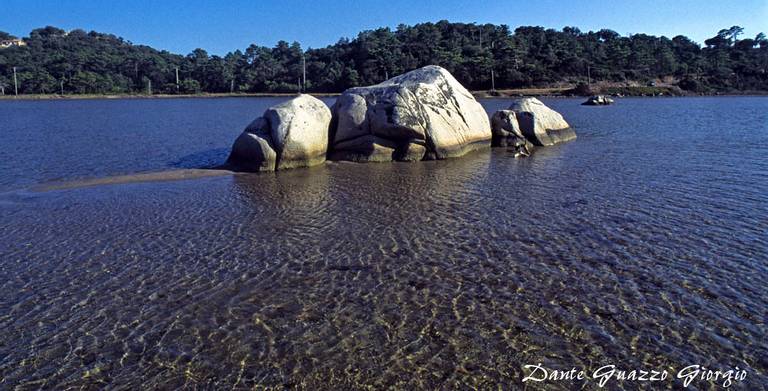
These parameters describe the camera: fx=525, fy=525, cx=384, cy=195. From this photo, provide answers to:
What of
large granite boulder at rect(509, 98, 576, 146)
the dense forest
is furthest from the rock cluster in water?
the dense forest

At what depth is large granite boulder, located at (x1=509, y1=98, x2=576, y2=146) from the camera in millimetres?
27750

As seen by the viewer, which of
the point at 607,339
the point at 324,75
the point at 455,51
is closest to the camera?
the point at 607,339

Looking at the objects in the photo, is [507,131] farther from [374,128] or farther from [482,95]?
[482,95]

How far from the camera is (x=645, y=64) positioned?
125 metres

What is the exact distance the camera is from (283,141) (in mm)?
20328

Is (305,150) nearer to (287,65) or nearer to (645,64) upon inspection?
(645,64)

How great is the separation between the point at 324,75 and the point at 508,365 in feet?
450

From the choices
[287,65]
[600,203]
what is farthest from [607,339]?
[287,65]

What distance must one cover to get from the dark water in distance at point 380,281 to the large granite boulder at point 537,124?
9.92 meters

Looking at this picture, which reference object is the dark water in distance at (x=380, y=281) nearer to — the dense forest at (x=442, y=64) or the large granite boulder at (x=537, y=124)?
the large granite boulder at (x=537, y=124)

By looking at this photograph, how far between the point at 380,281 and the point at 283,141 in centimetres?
1238

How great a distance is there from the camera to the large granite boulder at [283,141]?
2022 centimetres

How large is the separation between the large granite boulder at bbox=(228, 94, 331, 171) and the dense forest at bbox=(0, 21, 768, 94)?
4014 inches

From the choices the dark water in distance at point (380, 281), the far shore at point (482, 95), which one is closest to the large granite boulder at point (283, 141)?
the dark water in distance at point (380, 281)
